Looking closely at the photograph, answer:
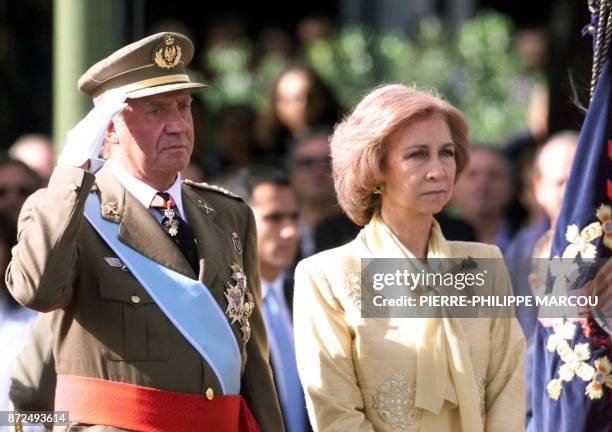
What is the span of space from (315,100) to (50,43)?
4019mm

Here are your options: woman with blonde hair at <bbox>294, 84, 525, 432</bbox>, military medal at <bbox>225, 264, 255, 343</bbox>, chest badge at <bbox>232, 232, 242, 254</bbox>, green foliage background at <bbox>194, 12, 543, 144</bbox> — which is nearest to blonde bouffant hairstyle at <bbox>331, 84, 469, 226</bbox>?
woman with blonde hair at <bbox>294, 84, 525, 432</bbox>

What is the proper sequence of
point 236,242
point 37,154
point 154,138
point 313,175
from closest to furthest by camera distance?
point 154,138
point 236,242
point 313,175
point 37,154

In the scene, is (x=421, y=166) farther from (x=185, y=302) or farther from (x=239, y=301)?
(x=185, y=302)

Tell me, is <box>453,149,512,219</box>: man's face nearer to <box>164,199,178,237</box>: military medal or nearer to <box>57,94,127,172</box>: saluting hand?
<box>164,199,178,237</box>: military medal

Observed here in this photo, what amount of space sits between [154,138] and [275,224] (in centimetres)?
196

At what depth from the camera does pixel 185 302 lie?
547cm

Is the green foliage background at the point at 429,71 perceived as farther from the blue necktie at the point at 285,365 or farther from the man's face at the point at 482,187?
the blue necktie at the point at 285,365

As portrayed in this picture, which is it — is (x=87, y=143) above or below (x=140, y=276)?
above

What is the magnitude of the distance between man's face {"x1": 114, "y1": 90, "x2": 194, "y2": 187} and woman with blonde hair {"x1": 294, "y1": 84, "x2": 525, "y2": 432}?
0.62 meters

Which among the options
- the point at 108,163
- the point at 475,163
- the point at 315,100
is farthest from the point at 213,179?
the point at 108,163

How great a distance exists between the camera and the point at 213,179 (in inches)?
378

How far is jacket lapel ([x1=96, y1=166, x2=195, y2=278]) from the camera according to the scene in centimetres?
551

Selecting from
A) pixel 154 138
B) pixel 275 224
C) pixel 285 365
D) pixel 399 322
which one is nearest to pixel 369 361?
pixel 399 322

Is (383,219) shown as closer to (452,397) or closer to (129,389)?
(452,397)
